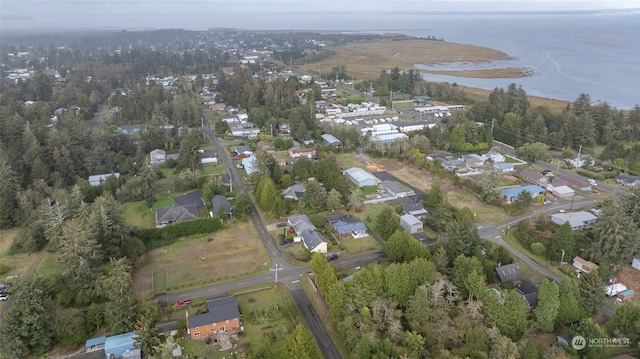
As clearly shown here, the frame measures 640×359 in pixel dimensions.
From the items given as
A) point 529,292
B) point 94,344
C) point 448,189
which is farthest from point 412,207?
point 94,344

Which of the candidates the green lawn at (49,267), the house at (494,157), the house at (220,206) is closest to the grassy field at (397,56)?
the house at (494,157)

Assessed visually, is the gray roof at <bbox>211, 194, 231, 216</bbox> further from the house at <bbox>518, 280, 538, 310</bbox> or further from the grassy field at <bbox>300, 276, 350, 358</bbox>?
the house at <bbox>518, 280, 538, 310</bbox>

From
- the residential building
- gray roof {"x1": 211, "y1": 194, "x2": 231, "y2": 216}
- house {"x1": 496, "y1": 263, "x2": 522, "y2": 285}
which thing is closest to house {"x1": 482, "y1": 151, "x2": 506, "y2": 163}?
the residential building

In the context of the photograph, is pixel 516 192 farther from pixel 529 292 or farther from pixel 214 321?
pixel 214 321

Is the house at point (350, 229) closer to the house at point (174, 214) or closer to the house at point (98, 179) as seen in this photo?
the house at point (174, 214)

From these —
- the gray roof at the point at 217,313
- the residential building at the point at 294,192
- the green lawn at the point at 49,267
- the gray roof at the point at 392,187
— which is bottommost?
the green lawn at the point at 49,267

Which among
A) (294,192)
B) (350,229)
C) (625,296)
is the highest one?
(294,192)
